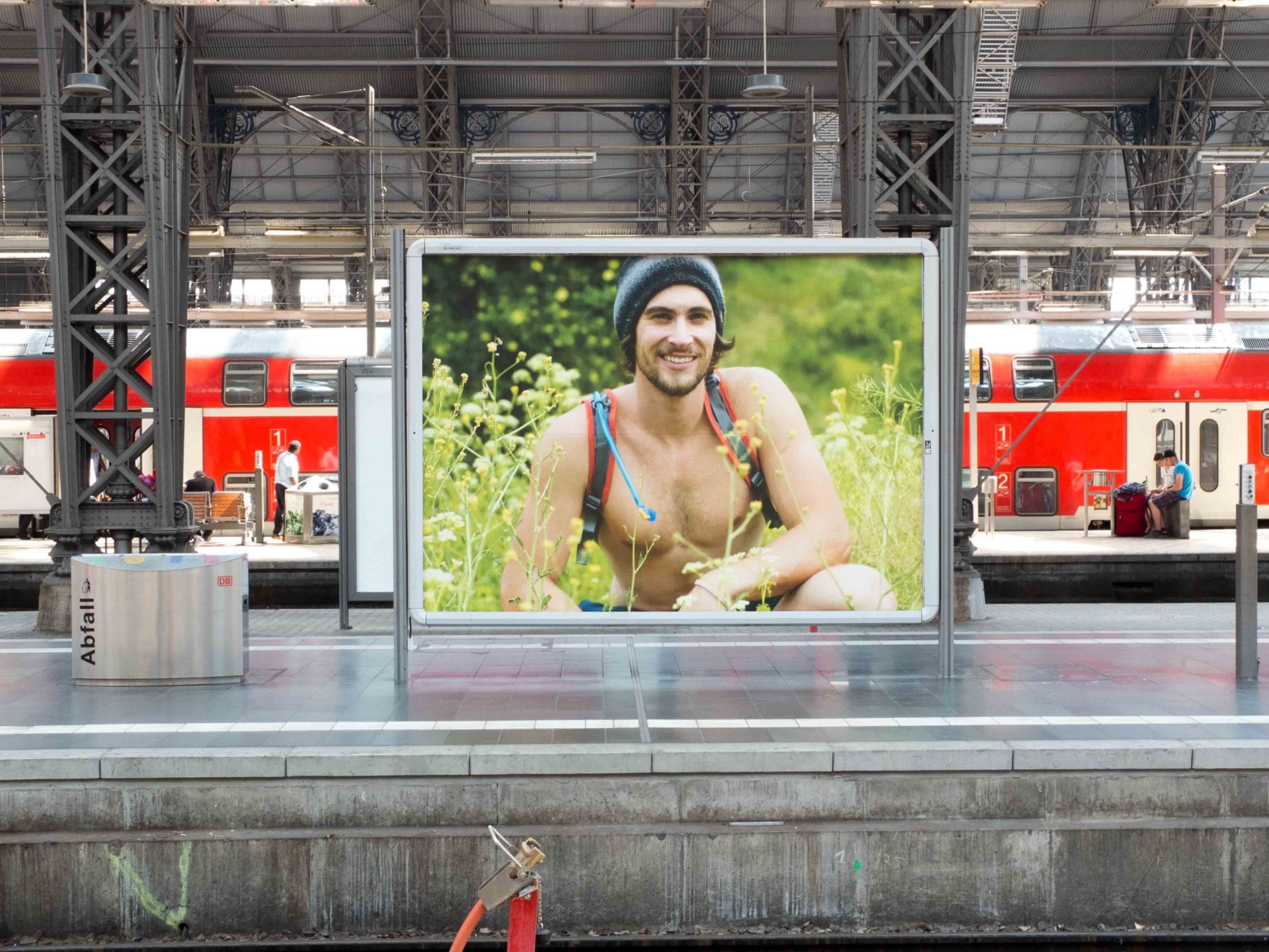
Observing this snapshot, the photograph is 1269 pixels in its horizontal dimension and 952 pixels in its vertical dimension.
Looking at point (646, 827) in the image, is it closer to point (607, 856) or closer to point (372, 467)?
point (607, 856)

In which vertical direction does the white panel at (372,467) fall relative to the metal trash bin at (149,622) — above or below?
above

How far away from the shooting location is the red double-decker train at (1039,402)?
23297 millimetres

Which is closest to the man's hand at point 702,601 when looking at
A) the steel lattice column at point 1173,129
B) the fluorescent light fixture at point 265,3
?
the fluorescent light fixture at point 265,3

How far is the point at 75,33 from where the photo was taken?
1138 centimetres

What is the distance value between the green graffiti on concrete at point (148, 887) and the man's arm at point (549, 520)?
2.65 m

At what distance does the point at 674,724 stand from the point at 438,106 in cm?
2726

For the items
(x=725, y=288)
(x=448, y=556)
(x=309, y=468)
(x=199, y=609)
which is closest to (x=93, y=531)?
(x=199, y=609)

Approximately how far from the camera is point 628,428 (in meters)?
7.87

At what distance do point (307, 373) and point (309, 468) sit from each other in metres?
1.75

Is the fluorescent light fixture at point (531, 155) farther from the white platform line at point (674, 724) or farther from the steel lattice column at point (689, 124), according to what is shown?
the white platform line at point (674, 724)

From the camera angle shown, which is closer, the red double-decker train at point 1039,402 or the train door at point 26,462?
the red double-decker train at point 1039,402

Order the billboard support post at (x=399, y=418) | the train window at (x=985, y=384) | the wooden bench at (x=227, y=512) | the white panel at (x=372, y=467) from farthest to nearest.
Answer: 1. the train window at (x=985, y=384)
2. the wooden bench at (x=227, y=512)
3. the white panel at (x=372, y=467)
4. the billboard support post at (x=399, y=418)

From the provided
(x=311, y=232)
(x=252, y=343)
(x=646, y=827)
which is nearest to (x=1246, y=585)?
(x=646, y=827)

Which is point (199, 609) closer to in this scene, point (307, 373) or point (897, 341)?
point (897, 341)
